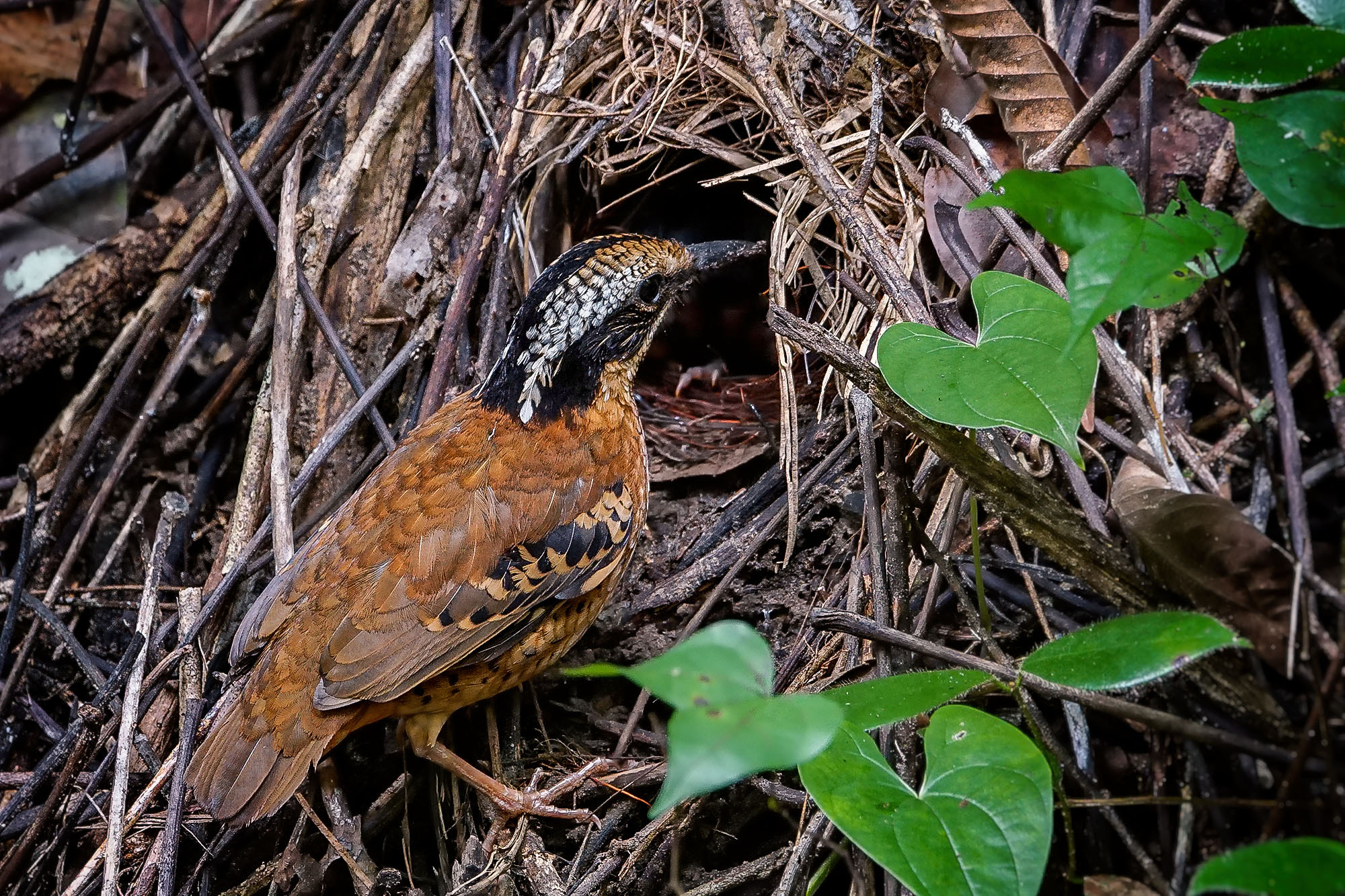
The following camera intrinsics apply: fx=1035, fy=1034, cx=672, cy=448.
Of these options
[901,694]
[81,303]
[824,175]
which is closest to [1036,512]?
[901,694]

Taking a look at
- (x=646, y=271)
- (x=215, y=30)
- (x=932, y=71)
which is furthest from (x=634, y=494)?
(x=215, y=30)

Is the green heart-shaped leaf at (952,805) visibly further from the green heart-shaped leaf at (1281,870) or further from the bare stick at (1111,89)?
the bare stick at (1111,89)

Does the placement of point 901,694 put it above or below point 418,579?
above

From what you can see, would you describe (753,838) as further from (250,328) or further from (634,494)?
(250,328)

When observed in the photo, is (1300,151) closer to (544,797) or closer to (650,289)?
(650,289)

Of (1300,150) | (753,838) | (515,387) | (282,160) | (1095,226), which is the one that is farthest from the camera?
(282,160)

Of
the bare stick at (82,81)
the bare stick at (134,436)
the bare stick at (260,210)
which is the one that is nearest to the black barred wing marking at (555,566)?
the bare stick at (260,210)
